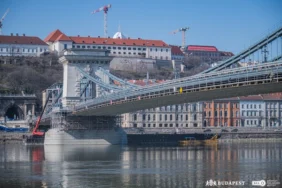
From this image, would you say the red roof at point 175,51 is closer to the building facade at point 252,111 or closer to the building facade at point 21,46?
the building facade at point 21,46

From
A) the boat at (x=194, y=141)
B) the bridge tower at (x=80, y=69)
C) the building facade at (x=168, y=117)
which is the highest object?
the bridge tower at (x=80, y=69)

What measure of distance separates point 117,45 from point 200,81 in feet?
291

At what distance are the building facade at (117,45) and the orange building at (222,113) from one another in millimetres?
36549

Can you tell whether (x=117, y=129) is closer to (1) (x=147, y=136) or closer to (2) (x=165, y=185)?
(1) (x=147, y=136)

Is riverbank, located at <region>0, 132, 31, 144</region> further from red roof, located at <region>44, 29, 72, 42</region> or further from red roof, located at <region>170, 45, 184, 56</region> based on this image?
red roof, located at <region>170, 45, 184, 56</region>

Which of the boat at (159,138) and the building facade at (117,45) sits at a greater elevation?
the building facade at (117,45)

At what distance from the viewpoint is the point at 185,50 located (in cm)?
15650

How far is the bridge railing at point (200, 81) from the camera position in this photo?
4382 cm

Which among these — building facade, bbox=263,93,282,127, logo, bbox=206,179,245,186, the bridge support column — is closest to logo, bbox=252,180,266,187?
logo, bbox=206,179,245,186

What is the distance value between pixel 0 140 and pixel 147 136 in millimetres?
15663

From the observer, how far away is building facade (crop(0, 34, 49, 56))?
12912 centimetres

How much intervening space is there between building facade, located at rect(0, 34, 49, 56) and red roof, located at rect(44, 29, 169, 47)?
12.0ft

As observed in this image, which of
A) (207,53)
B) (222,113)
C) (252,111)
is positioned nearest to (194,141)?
(222,113)

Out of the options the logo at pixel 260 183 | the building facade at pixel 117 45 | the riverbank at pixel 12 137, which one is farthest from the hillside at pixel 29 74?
the logo at pixel 260 183
